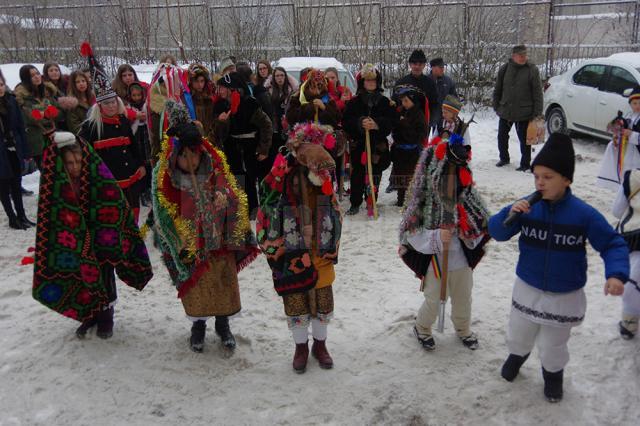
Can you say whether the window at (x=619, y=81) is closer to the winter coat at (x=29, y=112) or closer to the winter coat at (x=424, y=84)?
the winter coat at (x=424, y=84)

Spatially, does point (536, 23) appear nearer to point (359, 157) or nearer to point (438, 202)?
point (359, 157)

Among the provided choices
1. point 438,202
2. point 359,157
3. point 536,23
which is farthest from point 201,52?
point 438,202

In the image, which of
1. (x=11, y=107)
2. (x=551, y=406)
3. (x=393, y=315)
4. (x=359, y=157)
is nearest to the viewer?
(x=551, y=406)

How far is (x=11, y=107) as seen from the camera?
6617 millimetres

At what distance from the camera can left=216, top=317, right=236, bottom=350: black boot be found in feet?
13.2

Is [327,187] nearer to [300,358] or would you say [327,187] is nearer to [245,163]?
[300,358]

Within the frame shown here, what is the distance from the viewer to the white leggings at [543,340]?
323 centimetres

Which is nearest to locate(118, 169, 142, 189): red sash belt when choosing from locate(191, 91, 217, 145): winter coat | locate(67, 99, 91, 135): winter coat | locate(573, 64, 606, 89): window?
locate(191, 91, 217, 145): winter coat

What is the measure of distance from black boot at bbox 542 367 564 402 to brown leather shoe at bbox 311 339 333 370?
142 cm

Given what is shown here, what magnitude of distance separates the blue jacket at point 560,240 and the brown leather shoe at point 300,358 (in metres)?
1.53

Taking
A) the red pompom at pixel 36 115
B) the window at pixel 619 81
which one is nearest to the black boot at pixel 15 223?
the red pompom at pixel 36 115

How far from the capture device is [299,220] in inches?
140

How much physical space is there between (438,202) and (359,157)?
350 cm

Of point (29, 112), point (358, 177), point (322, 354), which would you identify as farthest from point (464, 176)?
point (29, 112)
